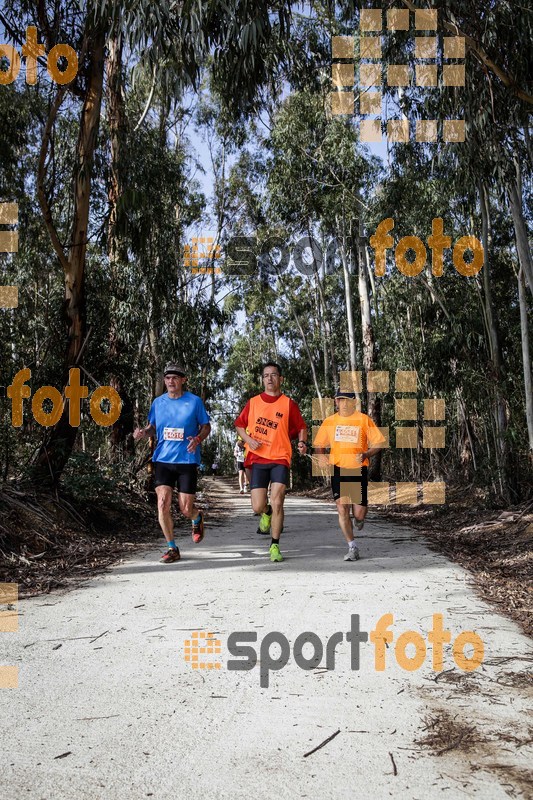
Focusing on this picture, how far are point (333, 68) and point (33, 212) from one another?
9371mm

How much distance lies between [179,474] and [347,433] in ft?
5.82

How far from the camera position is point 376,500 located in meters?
19.2

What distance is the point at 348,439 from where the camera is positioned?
7676 millimetres

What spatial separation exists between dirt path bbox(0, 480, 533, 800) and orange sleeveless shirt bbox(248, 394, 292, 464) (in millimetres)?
2063

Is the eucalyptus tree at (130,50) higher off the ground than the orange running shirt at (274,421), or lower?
higher

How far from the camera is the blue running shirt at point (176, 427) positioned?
7.61 meters

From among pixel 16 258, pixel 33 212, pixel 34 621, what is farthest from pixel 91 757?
pixel 16 258

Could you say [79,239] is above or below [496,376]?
above
